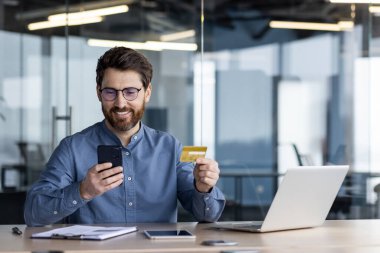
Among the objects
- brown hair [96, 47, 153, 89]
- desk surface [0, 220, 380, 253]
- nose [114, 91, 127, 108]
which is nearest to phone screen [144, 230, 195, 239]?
desk surface [0, 220, 380, 253]

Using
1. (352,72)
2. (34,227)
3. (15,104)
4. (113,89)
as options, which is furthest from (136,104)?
(352,72)

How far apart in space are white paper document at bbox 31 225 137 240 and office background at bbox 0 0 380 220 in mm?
3519

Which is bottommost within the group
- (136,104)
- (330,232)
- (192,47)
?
(330,232)

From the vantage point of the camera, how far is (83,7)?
22.8 feet

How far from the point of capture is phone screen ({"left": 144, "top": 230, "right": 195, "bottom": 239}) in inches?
123

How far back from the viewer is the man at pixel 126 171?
11.6 feet

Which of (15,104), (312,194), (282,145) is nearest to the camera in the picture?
(312,194)

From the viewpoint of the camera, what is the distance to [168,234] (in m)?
3.17

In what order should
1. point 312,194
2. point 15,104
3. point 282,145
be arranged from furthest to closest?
point 282,145 < point 15,104 < point 312,194

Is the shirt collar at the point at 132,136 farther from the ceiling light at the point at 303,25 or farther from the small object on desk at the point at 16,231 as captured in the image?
the ceiling light at the point at 303,25

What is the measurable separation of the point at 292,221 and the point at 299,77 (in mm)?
3904

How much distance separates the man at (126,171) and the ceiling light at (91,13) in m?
3.22

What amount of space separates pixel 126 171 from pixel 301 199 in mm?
766

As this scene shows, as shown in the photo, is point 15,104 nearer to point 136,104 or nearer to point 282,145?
point 282,145
